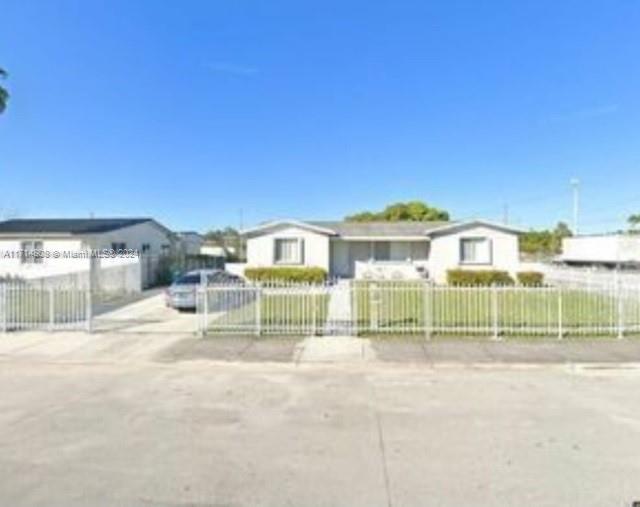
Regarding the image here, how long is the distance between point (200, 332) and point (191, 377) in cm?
387

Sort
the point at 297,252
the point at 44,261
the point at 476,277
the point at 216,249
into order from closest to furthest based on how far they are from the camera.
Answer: the point at 476,277, the point at 44,261, the point at 297,252, the point at 216,249

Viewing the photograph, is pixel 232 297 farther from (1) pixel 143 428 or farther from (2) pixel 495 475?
(2) pixel 495 475

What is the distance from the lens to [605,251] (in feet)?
137

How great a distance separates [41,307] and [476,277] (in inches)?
763

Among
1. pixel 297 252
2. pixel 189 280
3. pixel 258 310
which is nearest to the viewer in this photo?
pixel 258 310

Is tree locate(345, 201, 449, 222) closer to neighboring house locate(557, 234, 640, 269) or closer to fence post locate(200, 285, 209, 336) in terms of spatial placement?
neighboring house locate(557, 234, 640, 269)

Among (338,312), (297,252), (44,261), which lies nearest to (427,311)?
(338,312)

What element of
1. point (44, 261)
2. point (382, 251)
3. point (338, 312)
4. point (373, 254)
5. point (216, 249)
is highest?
point (216, 249)

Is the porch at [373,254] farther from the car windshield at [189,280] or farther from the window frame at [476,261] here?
the car windshield at [189,280]

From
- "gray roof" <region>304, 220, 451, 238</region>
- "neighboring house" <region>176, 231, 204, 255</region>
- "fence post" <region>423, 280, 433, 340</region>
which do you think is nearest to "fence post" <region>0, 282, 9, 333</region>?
"fence post" <region>423, 280, 433, 340</region>

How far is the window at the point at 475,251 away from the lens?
29609 millimetres

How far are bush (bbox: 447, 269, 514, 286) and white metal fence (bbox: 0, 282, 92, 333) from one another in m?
17.9

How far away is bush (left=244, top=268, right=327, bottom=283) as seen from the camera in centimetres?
2819

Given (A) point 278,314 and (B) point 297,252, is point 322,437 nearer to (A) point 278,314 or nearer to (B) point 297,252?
(A) point 278,314
